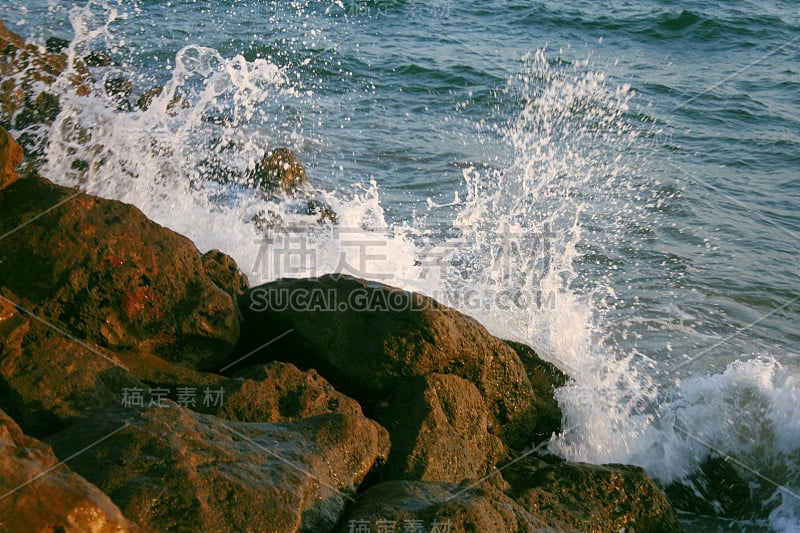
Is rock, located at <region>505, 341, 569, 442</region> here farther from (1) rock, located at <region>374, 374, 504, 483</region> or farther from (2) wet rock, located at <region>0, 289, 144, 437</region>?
(2) wet rock, located at <region>0, 289, 144, 437</region>

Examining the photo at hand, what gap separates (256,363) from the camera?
3.97m

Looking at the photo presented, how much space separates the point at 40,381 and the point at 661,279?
5054mm

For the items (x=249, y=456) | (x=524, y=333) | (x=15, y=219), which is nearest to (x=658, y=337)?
(x=524, y=333)

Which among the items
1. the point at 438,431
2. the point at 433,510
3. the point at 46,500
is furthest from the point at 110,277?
the point at 433,510

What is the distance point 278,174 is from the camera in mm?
7105

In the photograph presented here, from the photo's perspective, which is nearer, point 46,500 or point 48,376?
point 46,500

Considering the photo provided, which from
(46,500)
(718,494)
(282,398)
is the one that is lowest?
(718,494)

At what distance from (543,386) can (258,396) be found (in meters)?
1.91

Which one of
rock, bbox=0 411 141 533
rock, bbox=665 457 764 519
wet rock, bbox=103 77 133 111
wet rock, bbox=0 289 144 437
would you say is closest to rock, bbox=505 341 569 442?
rock, bbox=665 457 764 519

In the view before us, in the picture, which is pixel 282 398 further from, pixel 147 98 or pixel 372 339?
pixel 147 98

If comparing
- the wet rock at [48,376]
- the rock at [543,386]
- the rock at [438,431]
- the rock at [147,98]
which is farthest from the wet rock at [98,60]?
the rock at [438,431]

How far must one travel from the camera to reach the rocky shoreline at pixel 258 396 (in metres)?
2.59

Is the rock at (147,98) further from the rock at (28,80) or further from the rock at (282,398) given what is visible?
the rock at (282,398)

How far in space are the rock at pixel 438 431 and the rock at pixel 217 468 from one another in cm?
34
